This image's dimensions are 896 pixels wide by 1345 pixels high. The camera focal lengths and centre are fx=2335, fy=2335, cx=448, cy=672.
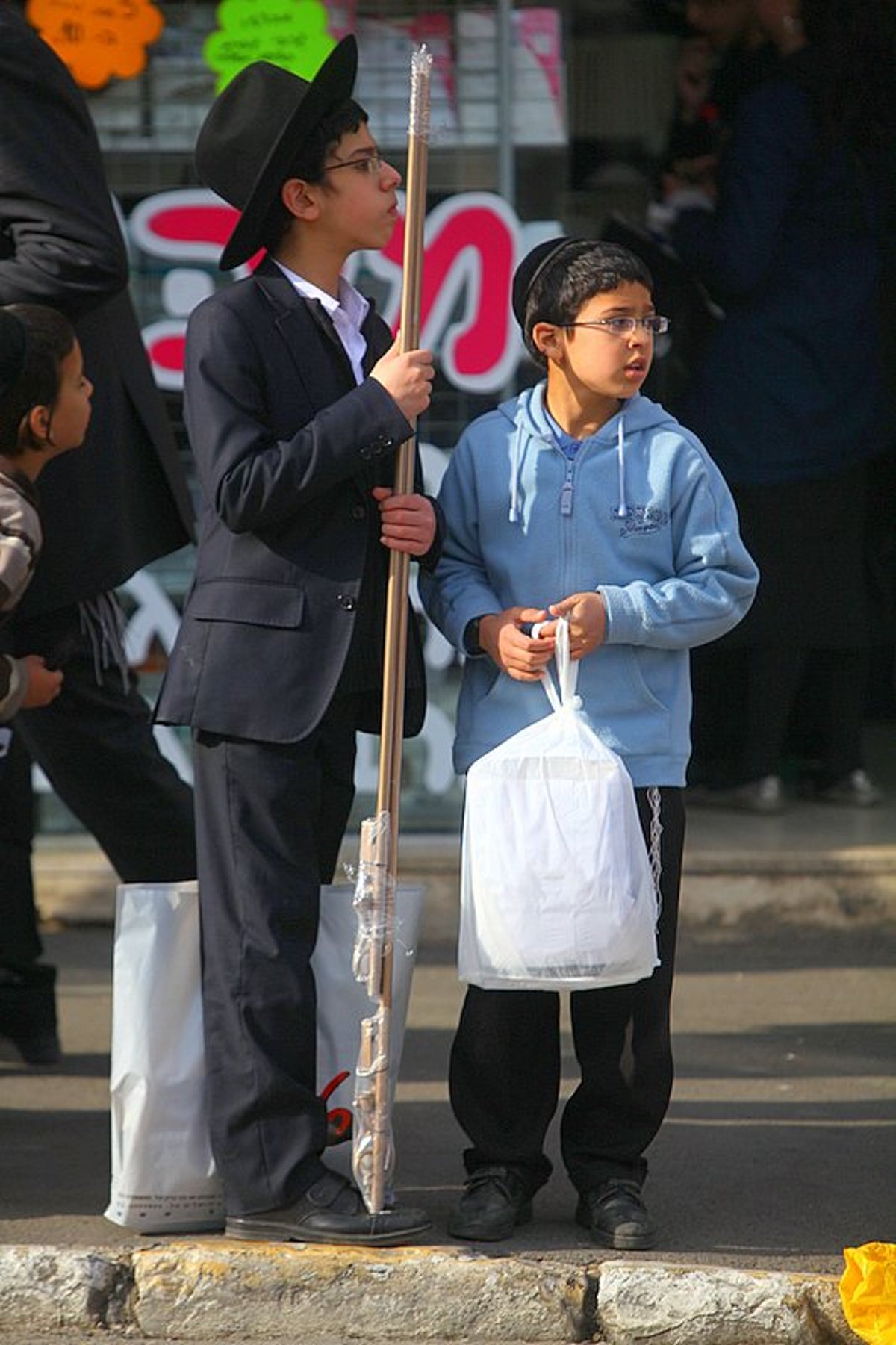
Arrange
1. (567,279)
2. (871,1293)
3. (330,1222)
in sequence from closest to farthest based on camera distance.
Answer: (871,1293) → (330,1222) → (567,279)

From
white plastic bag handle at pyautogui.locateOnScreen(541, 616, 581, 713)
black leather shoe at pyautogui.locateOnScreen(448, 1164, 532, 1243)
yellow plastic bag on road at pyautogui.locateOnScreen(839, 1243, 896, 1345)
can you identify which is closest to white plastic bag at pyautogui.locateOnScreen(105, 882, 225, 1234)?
black leather shoe at pyautogui.locateOnScreen(448, 1164, 532, 1243)

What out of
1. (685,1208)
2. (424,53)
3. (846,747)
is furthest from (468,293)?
(685,1208)

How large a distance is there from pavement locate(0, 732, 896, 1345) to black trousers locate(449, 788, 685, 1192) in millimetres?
134

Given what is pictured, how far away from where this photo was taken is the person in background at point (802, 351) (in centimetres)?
686

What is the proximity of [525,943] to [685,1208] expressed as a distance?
786mm

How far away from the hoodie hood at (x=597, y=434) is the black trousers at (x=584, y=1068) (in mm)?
548

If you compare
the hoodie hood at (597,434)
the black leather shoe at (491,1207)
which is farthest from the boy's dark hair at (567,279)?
the black leather shoe at (491,1207)

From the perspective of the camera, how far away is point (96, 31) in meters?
6.46

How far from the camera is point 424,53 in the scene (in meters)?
3.82

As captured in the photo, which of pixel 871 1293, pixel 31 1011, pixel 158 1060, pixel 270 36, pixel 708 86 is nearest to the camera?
A: pixel 871 1293

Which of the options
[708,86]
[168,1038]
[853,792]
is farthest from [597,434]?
[708,86]

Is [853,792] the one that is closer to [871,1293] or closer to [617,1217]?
[617,1217]

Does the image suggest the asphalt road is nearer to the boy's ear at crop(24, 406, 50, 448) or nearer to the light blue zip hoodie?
the light blue zip hoodie

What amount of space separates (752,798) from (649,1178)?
284cm
